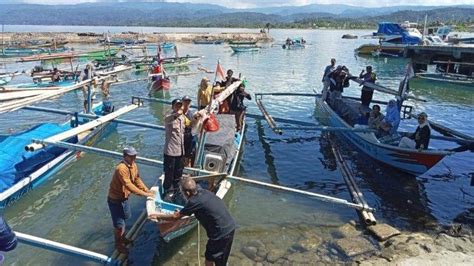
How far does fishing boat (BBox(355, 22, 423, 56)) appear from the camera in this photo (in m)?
55.7

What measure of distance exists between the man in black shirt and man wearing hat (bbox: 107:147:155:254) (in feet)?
4.90

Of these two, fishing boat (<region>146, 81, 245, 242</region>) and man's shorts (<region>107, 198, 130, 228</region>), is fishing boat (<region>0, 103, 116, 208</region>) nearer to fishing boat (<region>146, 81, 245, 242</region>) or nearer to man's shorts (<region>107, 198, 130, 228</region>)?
man's shorts (<region>107, 198, 130, 228</region>)

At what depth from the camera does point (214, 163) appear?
1070 cm

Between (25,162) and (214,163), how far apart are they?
5346 mm

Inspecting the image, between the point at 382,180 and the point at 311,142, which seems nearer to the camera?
the point at 382,180

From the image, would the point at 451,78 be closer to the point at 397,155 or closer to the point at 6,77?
the point at 397,155

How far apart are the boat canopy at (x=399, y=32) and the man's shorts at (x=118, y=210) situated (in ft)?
176

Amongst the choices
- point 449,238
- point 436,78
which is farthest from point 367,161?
point 436,78

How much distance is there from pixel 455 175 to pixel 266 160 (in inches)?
249

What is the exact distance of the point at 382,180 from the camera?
516 inches

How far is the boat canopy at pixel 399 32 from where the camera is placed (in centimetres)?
5498

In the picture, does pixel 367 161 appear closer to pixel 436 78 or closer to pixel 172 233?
pixel 172 233

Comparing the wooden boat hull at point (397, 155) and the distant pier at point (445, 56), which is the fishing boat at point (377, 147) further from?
the distant pier at point (445, 56)

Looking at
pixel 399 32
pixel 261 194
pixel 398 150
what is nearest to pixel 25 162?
pixel 261 194
